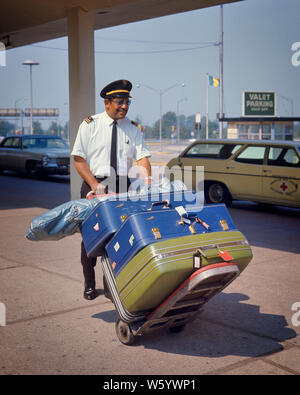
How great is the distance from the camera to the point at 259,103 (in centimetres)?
4709

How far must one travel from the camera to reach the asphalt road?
11.7 ft

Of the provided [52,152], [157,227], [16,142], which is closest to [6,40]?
[52,152]

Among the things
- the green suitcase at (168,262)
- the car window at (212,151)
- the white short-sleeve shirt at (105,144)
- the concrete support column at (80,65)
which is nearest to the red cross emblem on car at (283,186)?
the car window at (212,151)

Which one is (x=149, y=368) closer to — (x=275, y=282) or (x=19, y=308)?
(x=19, y=308)

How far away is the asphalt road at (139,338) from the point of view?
3.57 meters

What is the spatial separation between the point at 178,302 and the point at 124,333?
0.54 m

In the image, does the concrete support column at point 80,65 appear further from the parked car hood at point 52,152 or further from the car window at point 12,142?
the car window at point 12,142

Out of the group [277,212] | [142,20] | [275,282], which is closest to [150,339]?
[275,282]

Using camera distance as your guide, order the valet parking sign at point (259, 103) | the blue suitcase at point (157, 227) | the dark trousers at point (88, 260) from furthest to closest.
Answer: the valet parking sign at point (259, 103), the dark trousers at point (88, 260), the blue suitcase at point (157, 227)

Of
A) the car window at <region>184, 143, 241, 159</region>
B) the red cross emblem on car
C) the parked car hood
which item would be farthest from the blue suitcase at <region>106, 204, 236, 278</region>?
the parked car hood

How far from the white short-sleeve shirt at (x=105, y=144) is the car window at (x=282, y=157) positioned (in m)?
6.85

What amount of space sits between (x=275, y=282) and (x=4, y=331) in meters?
2.92

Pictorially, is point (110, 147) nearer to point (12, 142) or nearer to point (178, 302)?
point (178, 302)

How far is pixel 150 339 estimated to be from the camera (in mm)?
4035
